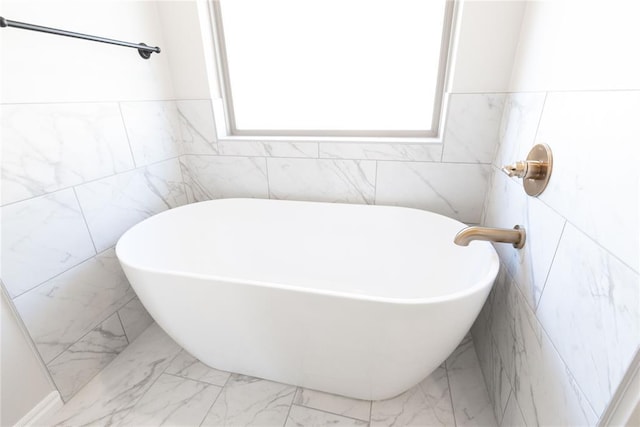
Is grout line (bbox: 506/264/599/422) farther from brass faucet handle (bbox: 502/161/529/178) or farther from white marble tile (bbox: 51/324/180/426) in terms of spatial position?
white marble tile (bbox: 51/324/180/426)

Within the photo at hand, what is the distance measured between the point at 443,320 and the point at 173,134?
160cm

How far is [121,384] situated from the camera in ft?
4.12

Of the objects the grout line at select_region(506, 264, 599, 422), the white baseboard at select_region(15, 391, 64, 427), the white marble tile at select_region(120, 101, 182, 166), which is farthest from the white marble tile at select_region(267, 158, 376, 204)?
the white baseboard at select_region(15, 391, 64, 427)

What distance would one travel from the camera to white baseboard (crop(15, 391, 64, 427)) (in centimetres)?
106

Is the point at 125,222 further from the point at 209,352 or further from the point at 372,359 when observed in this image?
the point at 372,359

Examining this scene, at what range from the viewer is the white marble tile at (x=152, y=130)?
1.39 meters

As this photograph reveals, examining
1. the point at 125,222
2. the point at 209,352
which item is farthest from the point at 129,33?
the point at 209,352

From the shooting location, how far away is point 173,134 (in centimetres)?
165

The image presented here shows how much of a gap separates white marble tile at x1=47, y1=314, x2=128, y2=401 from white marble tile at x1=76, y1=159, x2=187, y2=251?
378 mm

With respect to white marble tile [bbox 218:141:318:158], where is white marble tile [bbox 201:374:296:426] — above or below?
below

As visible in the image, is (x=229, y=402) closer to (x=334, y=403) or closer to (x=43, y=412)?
(x=334, y=403)

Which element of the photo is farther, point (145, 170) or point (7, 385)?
point (145, 170)

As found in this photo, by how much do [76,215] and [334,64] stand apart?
4.37ft

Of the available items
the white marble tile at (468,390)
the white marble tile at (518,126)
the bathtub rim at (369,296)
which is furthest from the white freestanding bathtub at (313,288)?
the white marble tile at (518,126)
